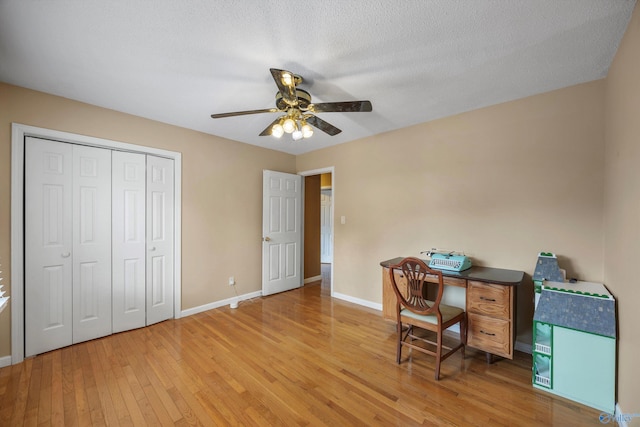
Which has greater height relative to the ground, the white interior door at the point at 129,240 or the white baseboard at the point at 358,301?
the white interior door at the point at 129,240

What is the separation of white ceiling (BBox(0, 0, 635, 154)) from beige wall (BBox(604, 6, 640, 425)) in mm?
242

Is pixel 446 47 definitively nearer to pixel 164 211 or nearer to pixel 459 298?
pixel 459 298

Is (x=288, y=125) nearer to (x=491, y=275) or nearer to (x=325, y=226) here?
(x=491, y=275)

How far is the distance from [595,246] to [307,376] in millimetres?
2670

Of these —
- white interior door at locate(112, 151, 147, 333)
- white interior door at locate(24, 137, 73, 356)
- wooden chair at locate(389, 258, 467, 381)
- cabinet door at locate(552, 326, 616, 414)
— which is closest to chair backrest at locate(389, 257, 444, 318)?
wooden chair at locate(389, 258, 467, 381)

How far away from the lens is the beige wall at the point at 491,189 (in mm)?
2234

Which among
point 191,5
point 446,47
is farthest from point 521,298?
point 191,5

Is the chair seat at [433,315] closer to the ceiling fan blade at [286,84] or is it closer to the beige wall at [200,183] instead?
the ceiling fan blade at [286,84]

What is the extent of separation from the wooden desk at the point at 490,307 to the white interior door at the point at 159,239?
3.11 m

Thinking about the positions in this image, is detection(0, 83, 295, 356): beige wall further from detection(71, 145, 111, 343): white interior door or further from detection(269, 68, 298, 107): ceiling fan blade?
detection(269, 68, 298, 107): ceiling fan blade

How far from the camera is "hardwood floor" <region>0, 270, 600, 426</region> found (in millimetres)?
1687

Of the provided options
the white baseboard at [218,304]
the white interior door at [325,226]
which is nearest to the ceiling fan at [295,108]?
the white baseboard at [218,304]

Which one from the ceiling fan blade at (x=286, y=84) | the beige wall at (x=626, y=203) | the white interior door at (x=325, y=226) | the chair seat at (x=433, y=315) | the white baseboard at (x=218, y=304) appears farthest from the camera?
the white interior door at (x=325, y=226)

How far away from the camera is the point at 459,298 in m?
2.87
